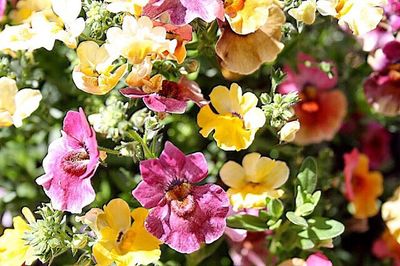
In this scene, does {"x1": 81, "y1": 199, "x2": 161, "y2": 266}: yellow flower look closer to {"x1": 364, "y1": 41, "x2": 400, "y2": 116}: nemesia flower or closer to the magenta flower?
the magenta flower

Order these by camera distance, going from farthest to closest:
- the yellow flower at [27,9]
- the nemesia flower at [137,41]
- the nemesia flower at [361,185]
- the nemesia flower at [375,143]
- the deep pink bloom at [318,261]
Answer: the nemesia flower at [375,143] → the nemesia flower at [361,185] → the yellow flower at [27,9] → the deep pink bloom at [318,261] → the nemesia flower at [137,41]

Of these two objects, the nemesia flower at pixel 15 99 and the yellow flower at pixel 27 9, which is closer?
the nemesia flower at pixel 15 99

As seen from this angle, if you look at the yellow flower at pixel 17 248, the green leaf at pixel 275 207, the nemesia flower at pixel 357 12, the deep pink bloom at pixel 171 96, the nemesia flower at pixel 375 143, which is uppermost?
the nemesia flower at pixel 357 12

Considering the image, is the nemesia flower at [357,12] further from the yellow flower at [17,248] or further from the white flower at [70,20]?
the yellow flower at [17,248]

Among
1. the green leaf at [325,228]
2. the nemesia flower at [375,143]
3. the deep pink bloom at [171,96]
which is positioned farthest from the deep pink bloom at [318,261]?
the nemesia flower at [375,143]

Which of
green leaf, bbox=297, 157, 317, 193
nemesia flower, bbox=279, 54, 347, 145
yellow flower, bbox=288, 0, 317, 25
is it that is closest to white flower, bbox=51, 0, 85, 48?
yellow flower, bbox=288, 0, 317, 25

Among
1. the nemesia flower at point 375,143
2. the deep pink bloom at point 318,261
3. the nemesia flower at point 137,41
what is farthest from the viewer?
the nemesia flower at point 375,143
